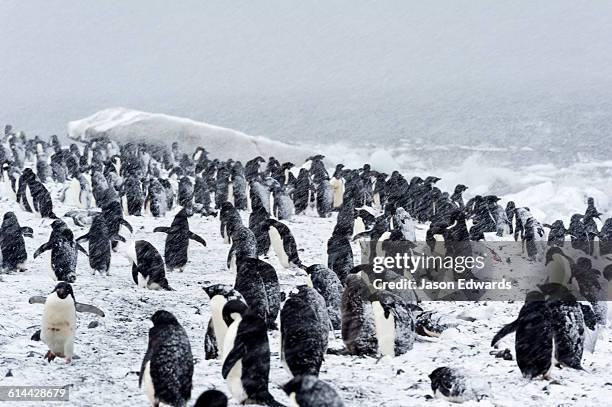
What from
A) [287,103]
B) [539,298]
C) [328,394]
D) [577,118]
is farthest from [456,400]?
[287,103]

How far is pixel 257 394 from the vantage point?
16.1ft

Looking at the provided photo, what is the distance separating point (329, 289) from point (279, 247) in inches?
121

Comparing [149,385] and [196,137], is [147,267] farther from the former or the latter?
[196,137]

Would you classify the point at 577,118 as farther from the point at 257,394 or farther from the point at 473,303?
the point at 257,394

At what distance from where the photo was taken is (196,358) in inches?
234

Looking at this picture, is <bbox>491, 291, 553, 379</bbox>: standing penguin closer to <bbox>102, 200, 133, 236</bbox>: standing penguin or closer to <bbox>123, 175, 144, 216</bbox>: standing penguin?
<bbox>102, 200, 133, 236</bbox>: standing penguin

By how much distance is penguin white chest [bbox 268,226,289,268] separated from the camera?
10.2 m

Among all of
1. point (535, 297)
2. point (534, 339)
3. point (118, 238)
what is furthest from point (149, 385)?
point (118, 238)

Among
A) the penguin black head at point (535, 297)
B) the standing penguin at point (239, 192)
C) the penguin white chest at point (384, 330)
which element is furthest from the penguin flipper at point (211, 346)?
the standing penguin at point (239, 192)

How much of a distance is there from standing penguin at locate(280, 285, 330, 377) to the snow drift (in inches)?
814

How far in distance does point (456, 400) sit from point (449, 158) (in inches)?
1648

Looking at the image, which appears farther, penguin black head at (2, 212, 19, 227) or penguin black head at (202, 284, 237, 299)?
penguin black head at (2, 212, 19, 227)

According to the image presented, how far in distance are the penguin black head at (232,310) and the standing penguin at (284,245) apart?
4592mm

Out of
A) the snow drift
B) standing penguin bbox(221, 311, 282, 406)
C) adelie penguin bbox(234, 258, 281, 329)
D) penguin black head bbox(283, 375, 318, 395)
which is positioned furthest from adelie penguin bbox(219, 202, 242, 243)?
the snow drift
